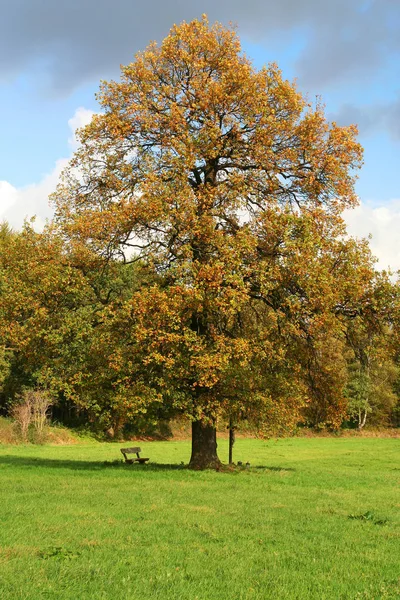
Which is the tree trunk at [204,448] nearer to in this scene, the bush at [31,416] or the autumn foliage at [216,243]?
the autumn foliage at [216,243]

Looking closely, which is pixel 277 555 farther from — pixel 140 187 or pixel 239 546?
pixel 140 187

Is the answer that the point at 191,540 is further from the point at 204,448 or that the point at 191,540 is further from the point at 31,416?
the point at 31,416

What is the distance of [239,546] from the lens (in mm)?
10062

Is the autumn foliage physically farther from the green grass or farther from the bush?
the bush

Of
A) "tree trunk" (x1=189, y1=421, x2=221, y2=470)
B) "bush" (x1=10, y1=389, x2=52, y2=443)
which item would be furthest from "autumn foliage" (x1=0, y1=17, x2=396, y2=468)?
"bush" (x1=10, y1=389, x2=52, y2=443)

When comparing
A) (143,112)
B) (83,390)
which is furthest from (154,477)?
(143,112)

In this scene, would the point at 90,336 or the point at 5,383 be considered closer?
the point at 90,336

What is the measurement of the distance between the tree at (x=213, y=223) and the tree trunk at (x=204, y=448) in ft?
0.19

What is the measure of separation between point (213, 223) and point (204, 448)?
30.5ft

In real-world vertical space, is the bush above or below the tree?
below

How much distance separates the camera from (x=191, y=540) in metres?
10.4

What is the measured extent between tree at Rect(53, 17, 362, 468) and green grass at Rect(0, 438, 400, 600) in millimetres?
3924

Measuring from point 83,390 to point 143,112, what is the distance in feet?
36.4

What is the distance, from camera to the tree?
64.5 feet
